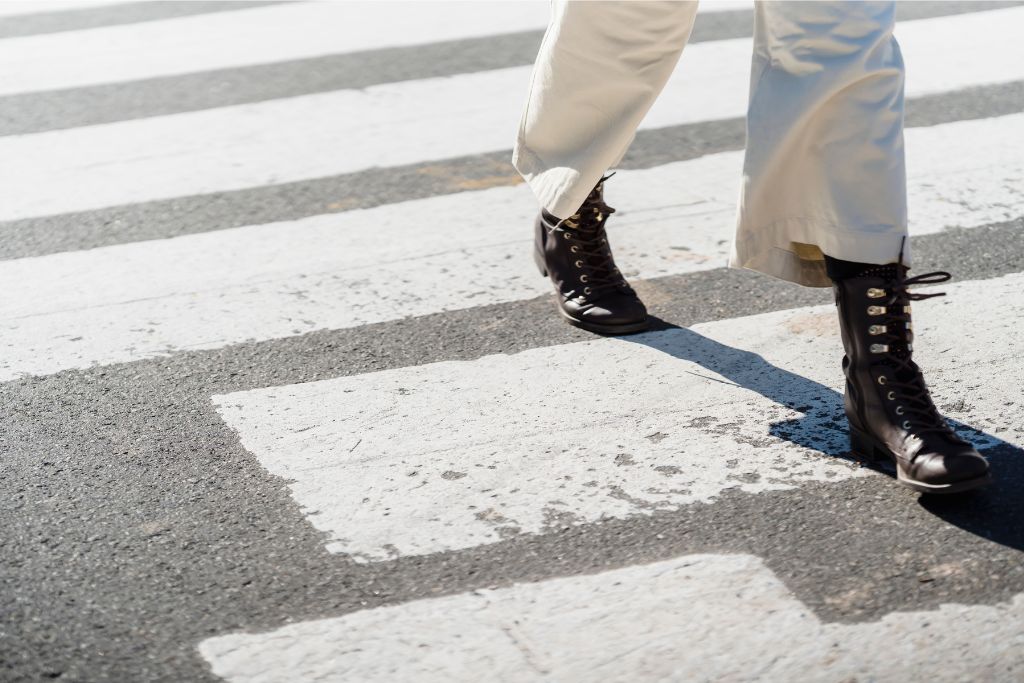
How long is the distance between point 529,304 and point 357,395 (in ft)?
2.04

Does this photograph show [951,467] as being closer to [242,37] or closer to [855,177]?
[855,177]

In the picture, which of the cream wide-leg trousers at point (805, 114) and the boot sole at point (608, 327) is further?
the boot sole at point (608, 327)

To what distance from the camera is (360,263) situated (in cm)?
358

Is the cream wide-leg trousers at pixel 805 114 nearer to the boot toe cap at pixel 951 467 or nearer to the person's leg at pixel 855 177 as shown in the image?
the person's leg at pixel 855 177

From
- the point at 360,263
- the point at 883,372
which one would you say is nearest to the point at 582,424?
the point at 883,372

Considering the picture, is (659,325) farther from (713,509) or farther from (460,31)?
(460,31)

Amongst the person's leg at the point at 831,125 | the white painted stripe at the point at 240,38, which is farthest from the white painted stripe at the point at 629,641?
the white painted stripe at the point at 240,38

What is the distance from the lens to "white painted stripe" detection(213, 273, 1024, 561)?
2357 mm

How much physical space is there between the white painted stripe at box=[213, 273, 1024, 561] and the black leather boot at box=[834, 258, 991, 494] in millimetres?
78

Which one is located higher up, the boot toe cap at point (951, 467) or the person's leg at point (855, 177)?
the person's leg at point (855, 177)

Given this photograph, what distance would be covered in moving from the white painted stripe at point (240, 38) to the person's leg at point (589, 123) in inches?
99.6

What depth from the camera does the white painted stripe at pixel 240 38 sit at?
17.5ft

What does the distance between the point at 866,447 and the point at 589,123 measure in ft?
3.08

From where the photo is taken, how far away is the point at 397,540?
2258 mm
